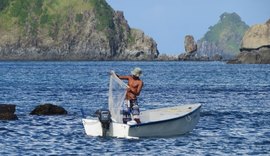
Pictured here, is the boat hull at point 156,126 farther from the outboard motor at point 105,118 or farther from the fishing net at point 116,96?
the fishing net at point 116,96

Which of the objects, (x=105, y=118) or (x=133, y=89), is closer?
(x=105, y=118)

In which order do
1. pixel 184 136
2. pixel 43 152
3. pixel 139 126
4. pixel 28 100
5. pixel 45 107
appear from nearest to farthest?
pixel 43 152
pixel 139 126
pixel 184 136
pixel 45 107
pixel 28 100

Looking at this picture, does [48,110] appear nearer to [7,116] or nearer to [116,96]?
[7,116]

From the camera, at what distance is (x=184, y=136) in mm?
41875

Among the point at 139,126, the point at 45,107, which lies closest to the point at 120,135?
the point at 139,126

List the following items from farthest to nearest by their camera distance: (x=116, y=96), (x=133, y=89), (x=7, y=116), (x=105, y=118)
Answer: (x=7, y=116)
(x=116, y=96)
(x=133, y=89)
(x=105, y=118)

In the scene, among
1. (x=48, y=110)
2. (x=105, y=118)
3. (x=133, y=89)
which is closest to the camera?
(x=105, y=118)

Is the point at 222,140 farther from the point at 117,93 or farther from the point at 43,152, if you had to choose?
the point at 43,152

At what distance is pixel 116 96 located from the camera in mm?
40312

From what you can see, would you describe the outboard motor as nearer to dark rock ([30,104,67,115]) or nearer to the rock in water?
the rock in water

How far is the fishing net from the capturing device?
131ft

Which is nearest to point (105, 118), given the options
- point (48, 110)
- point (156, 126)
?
point (156, 126)

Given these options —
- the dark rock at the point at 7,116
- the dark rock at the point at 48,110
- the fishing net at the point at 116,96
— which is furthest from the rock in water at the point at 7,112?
the fishing net at the point at 116,96

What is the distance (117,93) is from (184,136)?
4304 millimetres
